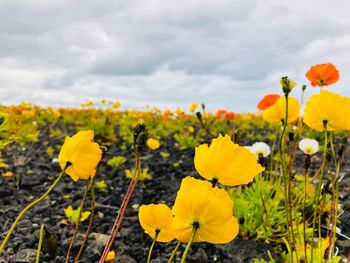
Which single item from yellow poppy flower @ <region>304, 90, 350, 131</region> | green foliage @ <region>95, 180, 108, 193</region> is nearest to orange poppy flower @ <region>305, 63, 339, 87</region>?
yellow poppy flower @ <region>304, 90, 350, 131</region>

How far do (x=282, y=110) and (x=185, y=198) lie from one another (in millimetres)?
1388

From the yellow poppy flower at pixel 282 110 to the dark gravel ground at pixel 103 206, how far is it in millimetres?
925

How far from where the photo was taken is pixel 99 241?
284 centimetres

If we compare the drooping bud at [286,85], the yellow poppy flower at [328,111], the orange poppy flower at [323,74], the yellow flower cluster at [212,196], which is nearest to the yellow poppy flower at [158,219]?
the yellow flower cluster at [212,196]

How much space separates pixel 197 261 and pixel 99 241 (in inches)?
26.9

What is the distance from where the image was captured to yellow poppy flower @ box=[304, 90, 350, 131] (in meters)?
1.71

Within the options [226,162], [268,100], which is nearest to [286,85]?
[226,162]

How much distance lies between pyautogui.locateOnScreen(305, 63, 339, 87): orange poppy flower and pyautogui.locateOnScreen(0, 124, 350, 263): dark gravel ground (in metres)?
1.11

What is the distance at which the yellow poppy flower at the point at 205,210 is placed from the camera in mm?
1045

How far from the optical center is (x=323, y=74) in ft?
8.84

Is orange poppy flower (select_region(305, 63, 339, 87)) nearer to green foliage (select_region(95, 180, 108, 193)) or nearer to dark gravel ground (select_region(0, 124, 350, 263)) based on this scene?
dark gravel ground (select_region(0, 124, 350, 263))

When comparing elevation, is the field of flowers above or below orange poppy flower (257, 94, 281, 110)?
below

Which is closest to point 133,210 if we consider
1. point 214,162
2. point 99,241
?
point 99,241

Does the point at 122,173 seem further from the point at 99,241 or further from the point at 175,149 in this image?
the point at 99,241
